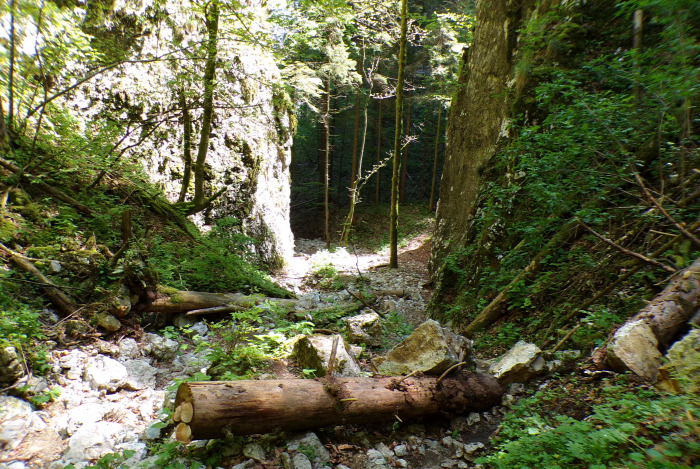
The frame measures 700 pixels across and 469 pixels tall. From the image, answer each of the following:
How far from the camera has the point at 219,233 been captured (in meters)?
8.48

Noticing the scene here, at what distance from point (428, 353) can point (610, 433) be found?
5.73ft

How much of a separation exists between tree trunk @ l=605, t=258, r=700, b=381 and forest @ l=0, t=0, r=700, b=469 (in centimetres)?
2

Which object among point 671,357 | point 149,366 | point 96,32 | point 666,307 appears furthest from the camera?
point 96,32

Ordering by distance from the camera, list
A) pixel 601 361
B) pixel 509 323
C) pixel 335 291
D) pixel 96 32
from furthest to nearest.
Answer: pixel 335 291
pixel 96 32
pixel 509 323
pixel 601 361

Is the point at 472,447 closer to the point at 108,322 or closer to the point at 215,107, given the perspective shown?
the point at 108,322

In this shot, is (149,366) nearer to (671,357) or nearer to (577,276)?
(671,357)

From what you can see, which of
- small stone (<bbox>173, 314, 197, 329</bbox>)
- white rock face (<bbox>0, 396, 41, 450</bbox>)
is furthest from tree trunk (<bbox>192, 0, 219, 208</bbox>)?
white rock face (<bbox>0, 396, 41, 450</bbox>)

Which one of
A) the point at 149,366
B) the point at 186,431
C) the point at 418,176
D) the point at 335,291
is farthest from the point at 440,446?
the point at 418,176

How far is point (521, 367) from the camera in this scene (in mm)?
3459

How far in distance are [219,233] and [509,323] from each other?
6638 mm

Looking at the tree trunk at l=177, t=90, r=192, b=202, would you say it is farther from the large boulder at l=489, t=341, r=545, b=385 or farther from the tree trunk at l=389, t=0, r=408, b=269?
the large boulder at l=489, t=341, r=545, b=385

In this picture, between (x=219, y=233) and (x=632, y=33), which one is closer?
(x=632, y=33)

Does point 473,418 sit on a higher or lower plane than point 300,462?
lower

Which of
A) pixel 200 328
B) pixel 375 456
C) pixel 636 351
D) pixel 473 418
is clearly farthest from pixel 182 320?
pixel 636 351
